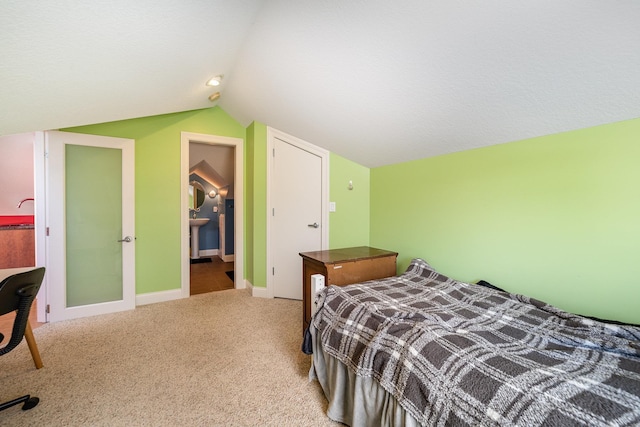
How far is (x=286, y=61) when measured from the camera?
194cm

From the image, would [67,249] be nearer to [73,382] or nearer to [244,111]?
[73,382]

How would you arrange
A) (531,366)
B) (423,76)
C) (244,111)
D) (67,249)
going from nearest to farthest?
1. (531,366)
2. (423,76)
3. (67,249)
4. (244,111)

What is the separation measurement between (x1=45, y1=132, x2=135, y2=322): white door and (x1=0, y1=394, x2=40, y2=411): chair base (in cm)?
145

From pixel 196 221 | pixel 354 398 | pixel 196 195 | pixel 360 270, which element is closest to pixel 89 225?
pixel 196 221

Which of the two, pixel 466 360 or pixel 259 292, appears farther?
pixel 259 292

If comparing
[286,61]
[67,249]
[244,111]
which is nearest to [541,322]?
[286,61]

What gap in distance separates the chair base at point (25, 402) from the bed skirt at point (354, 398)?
5.58ft

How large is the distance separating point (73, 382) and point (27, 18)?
2.15 meters

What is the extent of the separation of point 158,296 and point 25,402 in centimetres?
167

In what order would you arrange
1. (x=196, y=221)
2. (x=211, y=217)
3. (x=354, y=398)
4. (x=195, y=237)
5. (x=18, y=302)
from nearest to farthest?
1. (x=354, y=398)
2. (x=18, y=302)
3. (x=196, y=221)
4. (x=195, y=237)
5. (x=211, y=217)

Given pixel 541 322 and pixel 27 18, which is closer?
pixel 27 18

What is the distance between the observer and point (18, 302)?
4.65 feet

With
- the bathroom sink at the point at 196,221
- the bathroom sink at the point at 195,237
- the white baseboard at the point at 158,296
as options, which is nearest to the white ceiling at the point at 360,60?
the white baseboard at the point at 158,296

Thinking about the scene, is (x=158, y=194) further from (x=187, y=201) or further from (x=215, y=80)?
(x=215, y=80)
